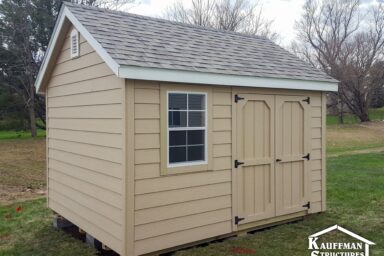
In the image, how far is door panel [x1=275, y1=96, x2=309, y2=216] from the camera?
623 centimetres

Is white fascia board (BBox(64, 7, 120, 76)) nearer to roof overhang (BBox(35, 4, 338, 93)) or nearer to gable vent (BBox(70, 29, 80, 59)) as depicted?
roof overhang (BBox(35, 4, 338, 93))

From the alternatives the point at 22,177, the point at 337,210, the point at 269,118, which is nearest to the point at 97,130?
the point at 269,118

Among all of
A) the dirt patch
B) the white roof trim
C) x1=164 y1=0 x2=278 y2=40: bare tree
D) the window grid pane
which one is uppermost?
x1=164 y1=0 x2=278 y2=40: bare tree

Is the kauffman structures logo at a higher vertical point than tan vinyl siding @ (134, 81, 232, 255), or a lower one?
lower

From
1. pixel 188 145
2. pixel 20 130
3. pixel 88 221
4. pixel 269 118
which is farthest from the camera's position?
pixel 20 130

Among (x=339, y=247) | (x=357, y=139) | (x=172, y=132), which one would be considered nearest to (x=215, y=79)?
(x=172, y=132)

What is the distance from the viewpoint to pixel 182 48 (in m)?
5.75

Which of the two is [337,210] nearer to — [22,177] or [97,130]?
[97,130]

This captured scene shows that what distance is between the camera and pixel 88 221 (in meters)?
5.58

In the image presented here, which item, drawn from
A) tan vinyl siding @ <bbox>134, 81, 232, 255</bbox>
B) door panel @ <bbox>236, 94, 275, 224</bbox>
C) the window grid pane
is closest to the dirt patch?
tan vinyl siding @ <bbox>134, 81, 232, 255</bbox>

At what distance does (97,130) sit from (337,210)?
15.2ft

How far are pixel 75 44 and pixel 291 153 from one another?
147 inches

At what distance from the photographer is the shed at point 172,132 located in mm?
4758

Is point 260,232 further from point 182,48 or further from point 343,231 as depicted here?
point 182,48
